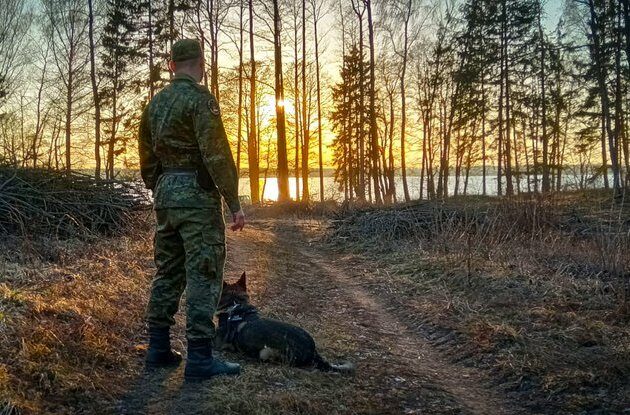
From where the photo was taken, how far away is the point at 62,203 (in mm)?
7699

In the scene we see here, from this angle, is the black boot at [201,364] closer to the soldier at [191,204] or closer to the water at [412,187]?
the soldier at [191,204]

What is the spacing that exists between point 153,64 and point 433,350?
2202 cm

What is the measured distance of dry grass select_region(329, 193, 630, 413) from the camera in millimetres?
4074

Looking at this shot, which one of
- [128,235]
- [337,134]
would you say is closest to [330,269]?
[128,235]

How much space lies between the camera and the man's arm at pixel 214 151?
369 centimetres

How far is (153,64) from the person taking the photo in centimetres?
2372

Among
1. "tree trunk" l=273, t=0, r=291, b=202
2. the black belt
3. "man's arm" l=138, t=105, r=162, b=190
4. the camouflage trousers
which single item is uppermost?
"tree trunk" l=273, t=0, r=291, b=202

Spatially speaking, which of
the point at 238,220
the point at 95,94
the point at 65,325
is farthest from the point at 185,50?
the point at 95,94

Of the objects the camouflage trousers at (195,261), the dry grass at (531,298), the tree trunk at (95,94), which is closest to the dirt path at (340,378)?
the dry grass at (531,298)

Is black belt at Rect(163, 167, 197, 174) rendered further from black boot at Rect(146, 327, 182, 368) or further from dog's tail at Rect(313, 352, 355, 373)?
dog's tail at Rect(313, 352, 355, 373)

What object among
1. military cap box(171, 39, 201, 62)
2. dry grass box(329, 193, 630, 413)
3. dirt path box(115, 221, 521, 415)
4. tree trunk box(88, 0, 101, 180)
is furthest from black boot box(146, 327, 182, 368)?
tree trunk box(88, 0, 101, 180)

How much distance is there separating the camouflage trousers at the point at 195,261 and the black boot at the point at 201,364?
62 mm

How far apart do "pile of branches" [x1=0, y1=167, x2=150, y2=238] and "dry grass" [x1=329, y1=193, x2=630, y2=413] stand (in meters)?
4.68

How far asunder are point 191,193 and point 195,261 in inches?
19.7
